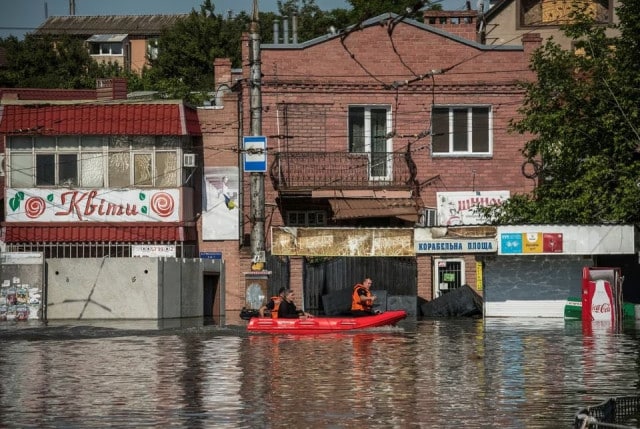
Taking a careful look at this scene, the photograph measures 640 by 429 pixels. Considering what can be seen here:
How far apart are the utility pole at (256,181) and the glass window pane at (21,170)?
10.9 metres

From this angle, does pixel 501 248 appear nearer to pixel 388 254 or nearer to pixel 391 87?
pixel 388 254

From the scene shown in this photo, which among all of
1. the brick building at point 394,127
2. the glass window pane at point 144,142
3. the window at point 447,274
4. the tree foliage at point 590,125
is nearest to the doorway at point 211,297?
the brick building at point 394,127

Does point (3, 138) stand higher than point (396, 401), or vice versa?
point (3, 138)

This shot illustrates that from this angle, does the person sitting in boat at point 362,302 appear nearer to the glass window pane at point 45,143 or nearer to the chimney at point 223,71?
the glass window pane at point 45,143

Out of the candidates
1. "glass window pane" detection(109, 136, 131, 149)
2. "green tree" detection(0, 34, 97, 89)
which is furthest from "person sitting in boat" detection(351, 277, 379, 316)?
"green tree" detection(0, 34, 97, 89)

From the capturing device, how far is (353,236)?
4134cm

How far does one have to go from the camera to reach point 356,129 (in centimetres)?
4747

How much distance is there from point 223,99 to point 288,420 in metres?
30.2

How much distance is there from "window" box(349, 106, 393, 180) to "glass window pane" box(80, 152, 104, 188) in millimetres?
8492

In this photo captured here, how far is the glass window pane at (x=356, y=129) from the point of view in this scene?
155 feet

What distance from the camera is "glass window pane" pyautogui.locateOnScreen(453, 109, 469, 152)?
47.8 m

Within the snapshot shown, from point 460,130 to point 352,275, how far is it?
6450mm

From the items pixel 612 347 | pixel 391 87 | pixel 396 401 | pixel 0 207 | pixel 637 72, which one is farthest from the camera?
pixel 0 207

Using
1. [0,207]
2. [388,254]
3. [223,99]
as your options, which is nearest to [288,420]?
[388,254]
